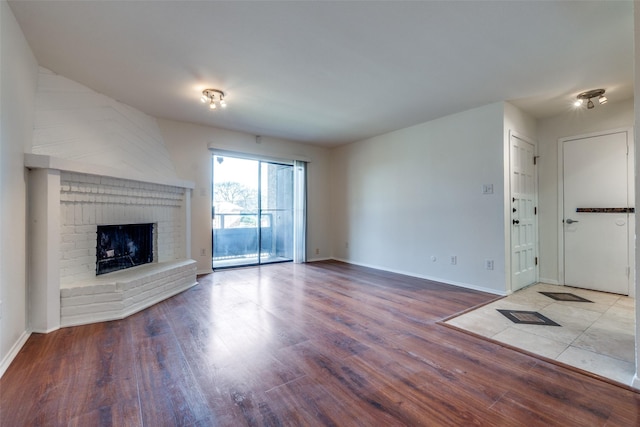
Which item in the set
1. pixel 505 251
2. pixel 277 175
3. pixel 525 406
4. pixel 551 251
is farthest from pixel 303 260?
pixel 525 406

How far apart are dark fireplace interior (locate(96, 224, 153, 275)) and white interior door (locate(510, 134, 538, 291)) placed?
15.9 feet

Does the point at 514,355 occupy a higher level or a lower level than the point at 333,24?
lower

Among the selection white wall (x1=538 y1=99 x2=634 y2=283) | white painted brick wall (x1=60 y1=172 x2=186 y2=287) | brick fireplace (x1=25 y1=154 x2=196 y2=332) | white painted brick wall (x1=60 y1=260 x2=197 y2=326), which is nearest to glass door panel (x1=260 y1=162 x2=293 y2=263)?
white painted brick wall (x1=60 y1=172 x2=186 y2=287)

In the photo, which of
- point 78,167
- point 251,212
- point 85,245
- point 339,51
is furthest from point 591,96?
point 85,245

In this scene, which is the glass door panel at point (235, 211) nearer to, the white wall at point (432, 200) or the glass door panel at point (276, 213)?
the glass door panel at point (276, 213)

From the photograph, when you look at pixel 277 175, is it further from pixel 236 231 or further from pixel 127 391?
pixel 127 391

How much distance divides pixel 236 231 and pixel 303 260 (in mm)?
1464

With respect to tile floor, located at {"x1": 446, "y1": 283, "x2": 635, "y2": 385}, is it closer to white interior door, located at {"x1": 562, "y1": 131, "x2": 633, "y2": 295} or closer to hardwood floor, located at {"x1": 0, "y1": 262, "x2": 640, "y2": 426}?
hardwood floor, located at {"x1": 0, "y1": 262, "x2": 640, "y2": 426}

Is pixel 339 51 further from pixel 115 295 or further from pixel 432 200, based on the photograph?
pixel 115 295

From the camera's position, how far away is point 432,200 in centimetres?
435

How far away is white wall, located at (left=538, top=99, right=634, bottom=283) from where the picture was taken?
12.8 ft

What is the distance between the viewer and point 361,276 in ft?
15.0

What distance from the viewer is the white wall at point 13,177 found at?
6.29 ft

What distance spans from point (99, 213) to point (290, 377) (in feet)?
9.21
